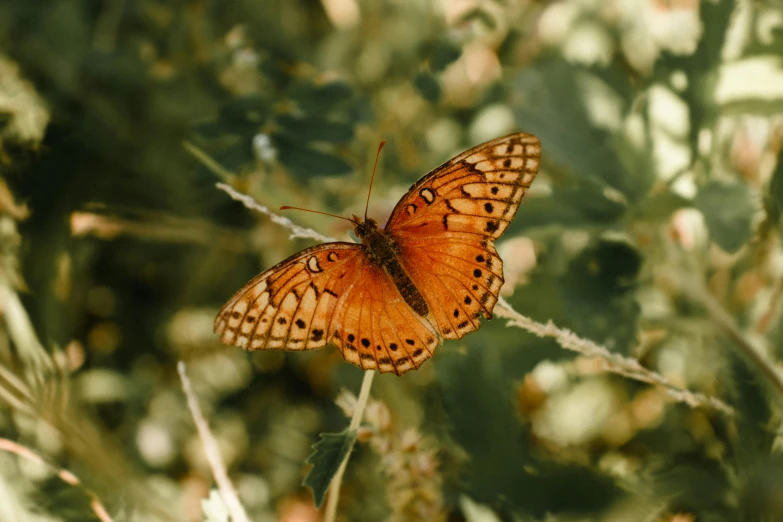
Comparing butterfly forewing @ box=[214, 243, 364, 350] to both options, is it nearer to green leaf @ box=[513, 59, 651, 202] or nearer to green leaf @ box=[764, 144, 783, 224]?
green leaf @ box=[513, 59, 651, 202]

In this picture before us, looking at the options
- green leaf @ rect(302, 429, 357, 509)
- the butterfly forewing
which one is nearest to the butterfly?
the butterfly forewing

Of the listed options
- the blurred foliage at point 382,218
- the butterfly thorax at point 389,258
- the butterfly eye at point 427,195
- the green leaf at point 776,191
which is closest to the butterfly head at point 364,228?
the butterfly thorax at point 389,258

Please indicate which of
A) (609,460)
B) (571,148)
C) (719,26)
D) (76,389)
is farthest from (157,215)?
(719,26)

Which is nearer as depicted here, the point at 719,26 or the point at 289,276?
the point at 289,276

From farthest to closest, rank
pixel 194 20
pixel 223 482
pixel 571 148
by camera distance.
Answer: pixel 194 20
pixel 571 148
pixel 223 482

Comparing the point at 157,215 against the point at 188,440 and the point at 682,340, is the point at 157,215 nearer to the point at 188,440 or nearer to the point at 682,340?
the point at 188,440

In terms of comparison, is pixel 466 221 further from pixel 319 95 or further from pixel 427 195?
pixel 319 95

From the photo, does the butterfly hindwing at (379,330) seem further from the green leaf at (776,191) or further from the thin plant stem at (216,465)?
the green leaf at (776,191)
